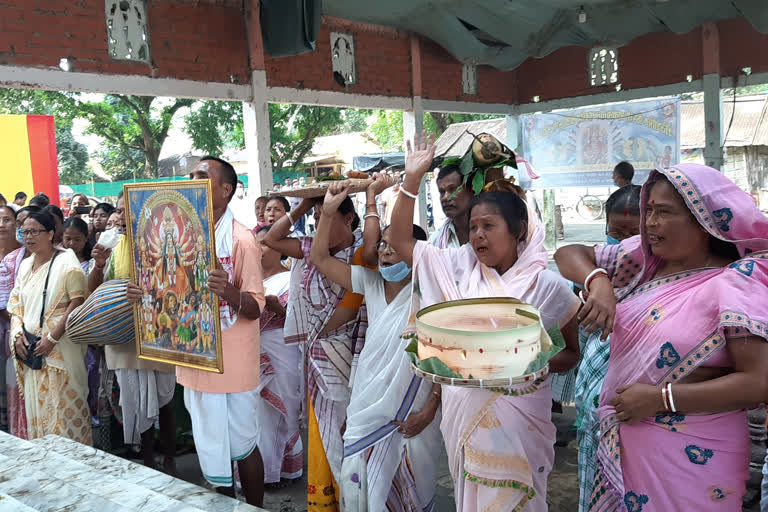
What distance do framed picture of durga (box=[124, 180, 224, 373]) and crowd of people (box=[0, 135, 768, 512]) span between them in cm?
13

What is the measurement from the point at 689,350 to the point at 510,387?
0.60 m

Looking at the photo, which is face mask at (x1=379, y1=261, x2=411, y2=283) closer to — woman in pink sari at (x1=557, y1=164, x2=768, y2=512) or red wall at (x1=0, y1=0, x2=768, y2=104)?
woman in pink sari at (x1=557, y1=164, x2=768, y2=512)

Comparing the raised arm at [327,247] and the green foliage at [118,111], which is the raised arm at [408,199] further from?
the green foliage at [118,111]

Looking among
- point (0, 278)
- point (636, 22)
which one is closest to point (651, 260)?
point (0, 278)

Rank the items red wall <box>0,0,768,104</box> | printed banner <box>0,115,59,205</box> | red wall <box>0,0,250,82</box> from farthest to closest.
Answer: printed banner <box>0,115,59,205</box>, red wall <box>0,0,768,104</box>, red wall <box>0,0,250,82</box>

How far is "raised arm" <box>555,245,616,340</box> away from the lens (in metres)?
1.96

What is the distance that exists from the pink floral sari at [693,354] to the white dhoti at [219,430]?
1864mm

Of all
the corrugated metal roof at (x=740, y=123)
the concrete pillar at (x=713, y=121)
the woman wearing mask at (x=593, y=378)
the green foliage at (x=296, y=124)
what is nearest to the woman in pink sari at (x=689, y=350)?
the woman wearing mask at (x=593, y=378)

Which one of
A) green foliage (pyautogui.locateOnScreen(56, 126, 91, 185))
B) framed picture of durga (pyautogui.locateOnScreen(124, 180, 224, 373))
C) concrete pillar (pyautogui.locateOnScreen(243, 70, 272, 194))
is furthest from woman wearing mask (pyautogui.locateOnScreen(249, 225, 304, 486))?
green foliage (pyautogui.locateOnScreen(56, 126, 91, 185))

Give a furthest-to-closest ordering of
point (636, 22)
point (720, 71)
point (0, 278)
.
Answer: point (720, 71) → point (636, 22) → point (0, 278)

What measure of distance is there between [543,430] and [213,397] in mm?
1626

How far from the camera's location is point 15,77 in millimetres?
6594

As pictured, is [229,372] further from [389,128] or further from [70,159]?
[70,159]

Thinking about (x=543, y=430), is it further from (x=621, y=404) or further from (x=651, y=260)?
(x=651, y=260)
